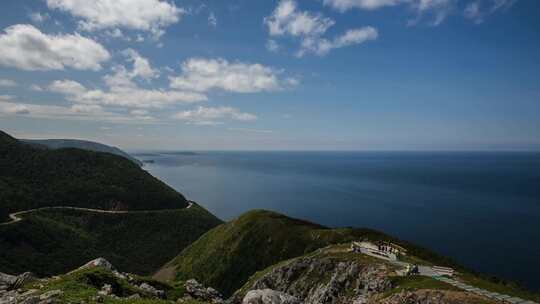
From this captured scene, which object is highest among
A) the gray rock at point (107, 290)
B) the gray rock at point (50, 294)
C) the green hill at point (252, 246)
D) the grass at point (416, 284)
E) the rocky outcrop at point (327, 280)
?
the gray rock at point (50, 294)

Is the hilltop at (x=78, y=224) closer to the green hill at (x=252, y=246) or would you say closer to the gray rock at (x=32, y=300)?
the green hill at (x=252, y=246)

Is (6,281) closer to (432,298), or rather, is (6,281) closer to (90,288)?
(90,288)

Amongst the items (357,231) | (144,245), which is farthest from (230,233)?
(144,245)

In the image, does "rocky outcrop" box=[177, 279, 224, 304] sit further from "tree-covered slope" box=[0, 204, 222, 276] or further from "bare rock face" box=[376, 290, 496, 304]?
"tree-covered slope" box=[0, 204, 222, 276]

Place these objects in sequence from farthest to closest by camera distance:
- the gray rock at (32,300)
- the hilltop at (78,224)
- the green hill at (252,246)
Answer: the hilltop at (78,224)
the green hill at (252,246)
the gray rock at (32,300)

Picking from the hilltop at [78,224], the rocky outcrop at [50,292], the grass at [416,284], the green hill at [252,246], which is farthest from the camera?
the hilltop at [78,224]

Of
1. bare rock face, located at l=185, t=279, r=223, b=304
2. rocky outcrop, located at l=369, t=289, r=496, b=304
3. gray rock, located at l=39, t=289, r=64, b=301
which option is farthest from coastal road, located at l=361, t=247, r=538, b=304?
gray rock, located at l=39, t=289, r=64, b=301

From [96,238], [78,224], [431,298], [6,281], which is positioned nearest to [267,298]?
[431,298]

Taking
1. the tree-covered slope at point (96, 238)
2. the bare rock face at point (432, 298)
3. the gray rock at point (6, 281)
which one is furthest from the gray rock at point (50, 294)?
the tree-covered slope at point (96, 238)
